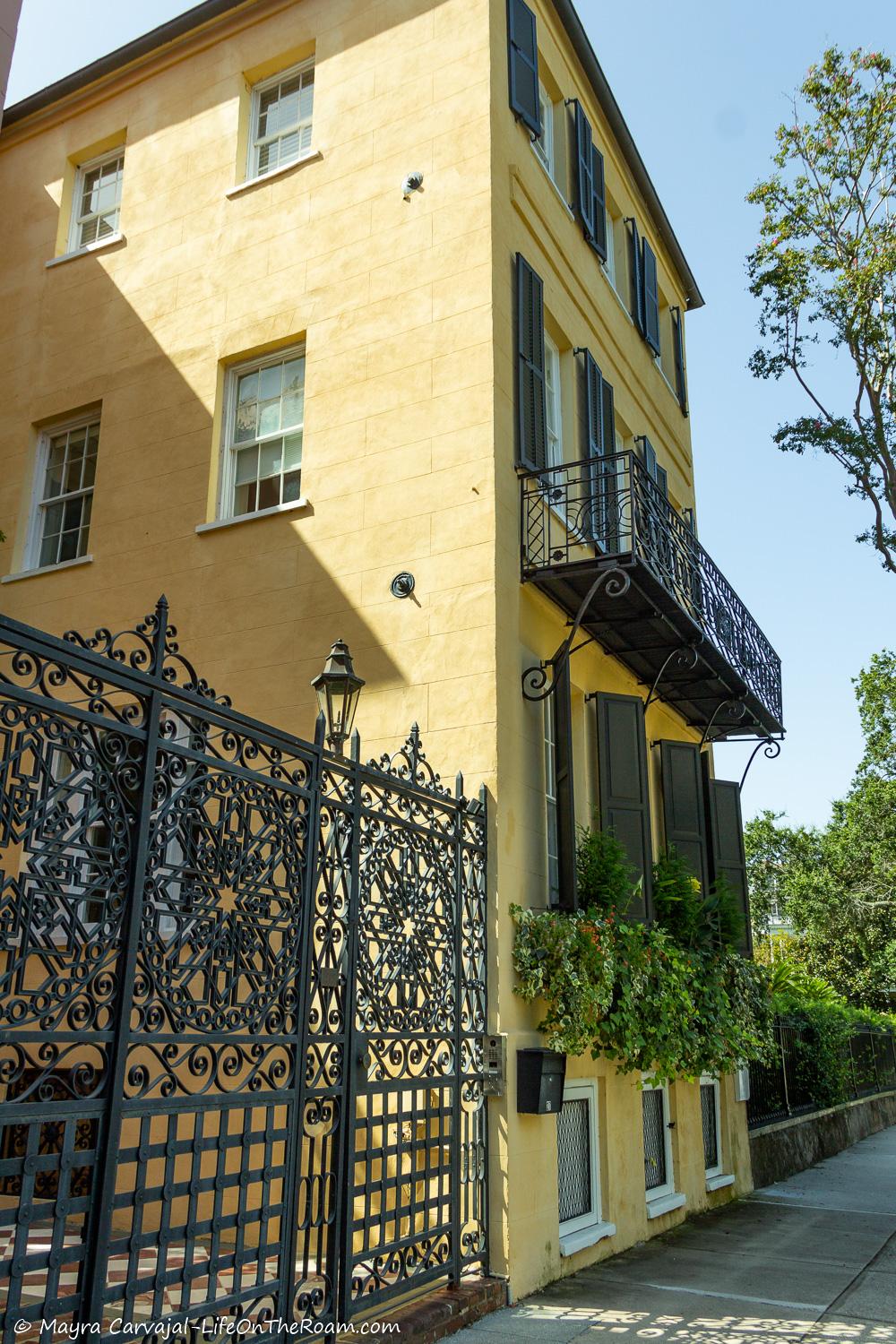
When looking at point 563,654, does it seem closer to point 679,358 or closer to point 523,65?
point 523,65

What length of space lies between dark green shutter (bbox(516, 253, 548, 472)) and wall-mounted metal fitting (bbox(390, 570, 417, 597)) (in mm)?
1301

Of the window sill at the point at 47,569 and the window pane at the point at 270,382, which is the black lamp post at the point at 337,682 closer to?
the window pane at the point at 270,382

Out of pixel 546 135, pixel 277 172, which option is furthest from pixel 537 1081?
pixel 546 135

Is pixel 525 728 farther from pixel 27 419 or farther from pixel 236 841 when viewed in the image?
pixel 27 419

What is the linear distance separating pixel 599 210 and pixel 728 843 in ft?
23.0

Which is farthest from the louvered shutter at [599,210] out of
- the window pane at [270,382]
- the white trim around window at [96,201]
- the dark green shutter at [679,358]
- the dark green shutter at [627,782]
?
the dark green shutter at [627,782]

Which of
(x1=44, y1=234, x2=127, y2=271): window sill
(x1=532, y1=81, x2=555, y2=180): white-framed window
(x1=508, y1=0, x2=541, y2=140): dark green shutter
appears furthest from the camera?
(x1=44, y1=234, x2=127, y2=271): window sill

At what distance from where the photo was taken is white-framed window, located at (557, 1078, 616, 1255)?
784cm

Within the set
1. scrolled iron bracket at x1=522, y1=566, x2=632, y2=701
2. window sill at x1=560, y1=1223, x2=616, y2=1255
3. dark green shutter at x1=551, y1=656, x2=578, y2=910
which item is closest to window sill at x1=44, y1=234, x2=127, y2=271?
scrolled iron bracket at x1=522, y1=566, x2=632, y2=701

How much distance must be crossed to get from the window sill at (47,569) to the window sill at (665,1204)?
24.4 ft

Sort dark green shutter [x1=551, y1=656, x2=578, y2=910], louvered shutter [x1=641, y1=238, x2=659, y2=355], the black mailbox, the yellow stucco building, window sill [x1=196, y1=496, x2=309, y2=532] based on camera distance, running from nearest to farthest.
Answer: the black mailbox
dark green shutter [x1=551, y1=656, x2=578, y2=910]
the yellow stucco building
window sill [x1=196, y1=496, x2=309, y2=532]
louvered shutter [x1=641, y1=238, x2=659, y2=355]

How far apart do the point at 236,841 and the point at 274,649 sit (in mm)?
3873

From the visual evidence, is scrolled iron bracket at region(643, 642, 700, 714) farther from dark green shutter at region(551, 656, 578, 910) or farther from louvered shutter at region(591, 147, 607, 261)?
louvered shutter at region(591, 147, 607, 261)

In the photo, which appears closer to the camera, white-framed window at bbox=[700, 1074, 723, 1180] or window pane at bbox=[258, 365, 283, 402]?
window pane at bbox=[258, 365, 283, 402]
